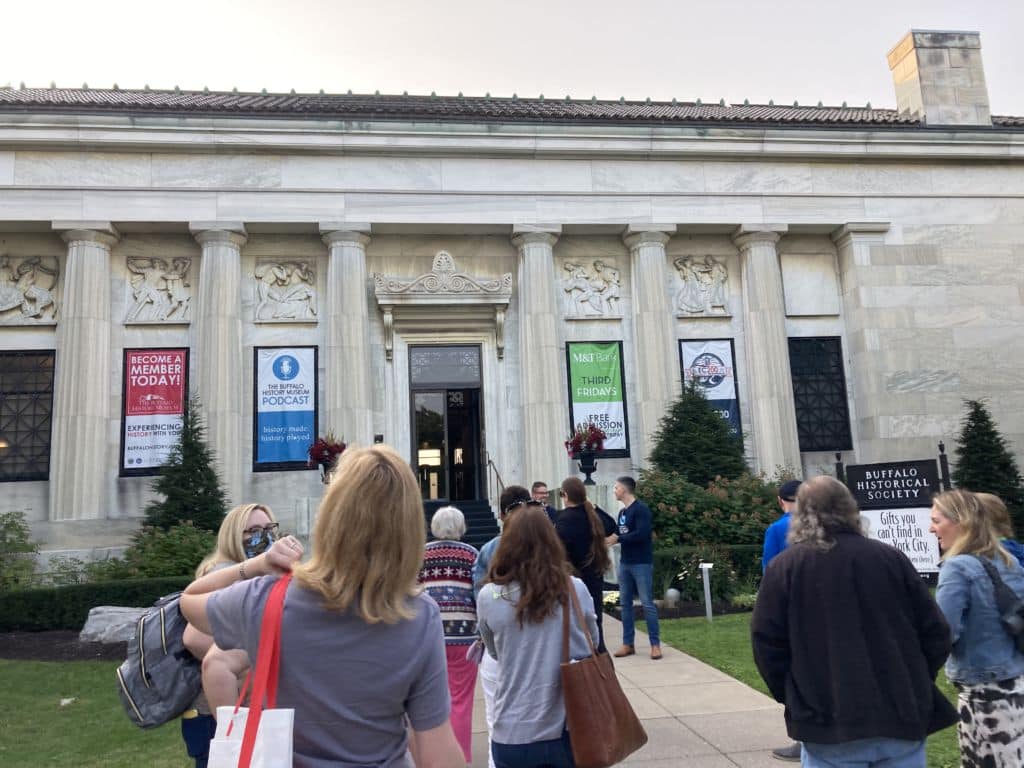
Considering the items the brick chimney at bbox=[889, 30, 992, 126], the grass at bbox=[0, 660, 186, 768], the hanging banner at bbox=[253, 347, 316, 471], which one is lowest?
the grass at bbox=[0, 660, 186, 768]

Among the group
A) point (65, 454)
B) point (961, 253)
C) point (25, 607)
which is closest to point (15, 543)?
point (65, 454)

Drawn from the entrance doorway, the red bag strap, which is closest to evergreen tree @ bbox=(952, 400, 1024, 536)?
the entrance doorway

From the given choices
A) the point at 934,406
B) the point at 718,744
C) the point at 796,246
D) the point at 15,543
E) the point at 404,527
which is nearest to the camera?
the point at 404,527

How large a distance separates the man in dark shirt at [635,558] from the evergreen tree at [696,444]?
9746 millimetres

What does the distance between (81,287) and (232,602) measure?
20317 mm

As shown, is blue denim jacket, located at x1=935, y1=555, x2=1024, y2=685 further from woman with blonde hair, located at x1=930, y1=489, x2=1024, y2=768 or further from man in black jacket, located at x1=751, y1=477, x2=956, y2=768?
man in black jacket, located at x1=751, y1=477, x2=956, y2=768

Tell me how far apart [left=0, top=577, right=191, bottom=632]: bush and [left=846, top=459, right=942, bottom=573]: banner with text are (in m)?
11.9

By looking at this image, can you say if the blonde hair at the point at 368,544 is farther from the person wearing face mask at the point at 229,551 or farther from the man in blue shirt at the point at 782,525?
the man in blue shirt at the point at 782,525

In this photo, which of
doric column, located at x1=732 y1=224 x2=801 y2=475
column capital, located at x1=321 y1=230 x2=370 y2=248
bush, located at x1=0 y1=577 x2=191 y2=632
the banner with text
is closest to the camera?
the banner with text

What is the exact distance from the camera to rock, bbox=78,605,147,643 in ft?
41.1

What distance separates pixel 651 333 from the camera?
21.8 m

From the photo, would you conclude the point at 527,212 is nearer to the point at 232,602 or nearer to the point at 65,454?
the point at 65,454

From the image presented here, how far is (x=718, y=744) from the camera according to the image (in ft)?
21.2

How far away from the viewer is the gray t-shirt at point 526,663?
12.6ft
